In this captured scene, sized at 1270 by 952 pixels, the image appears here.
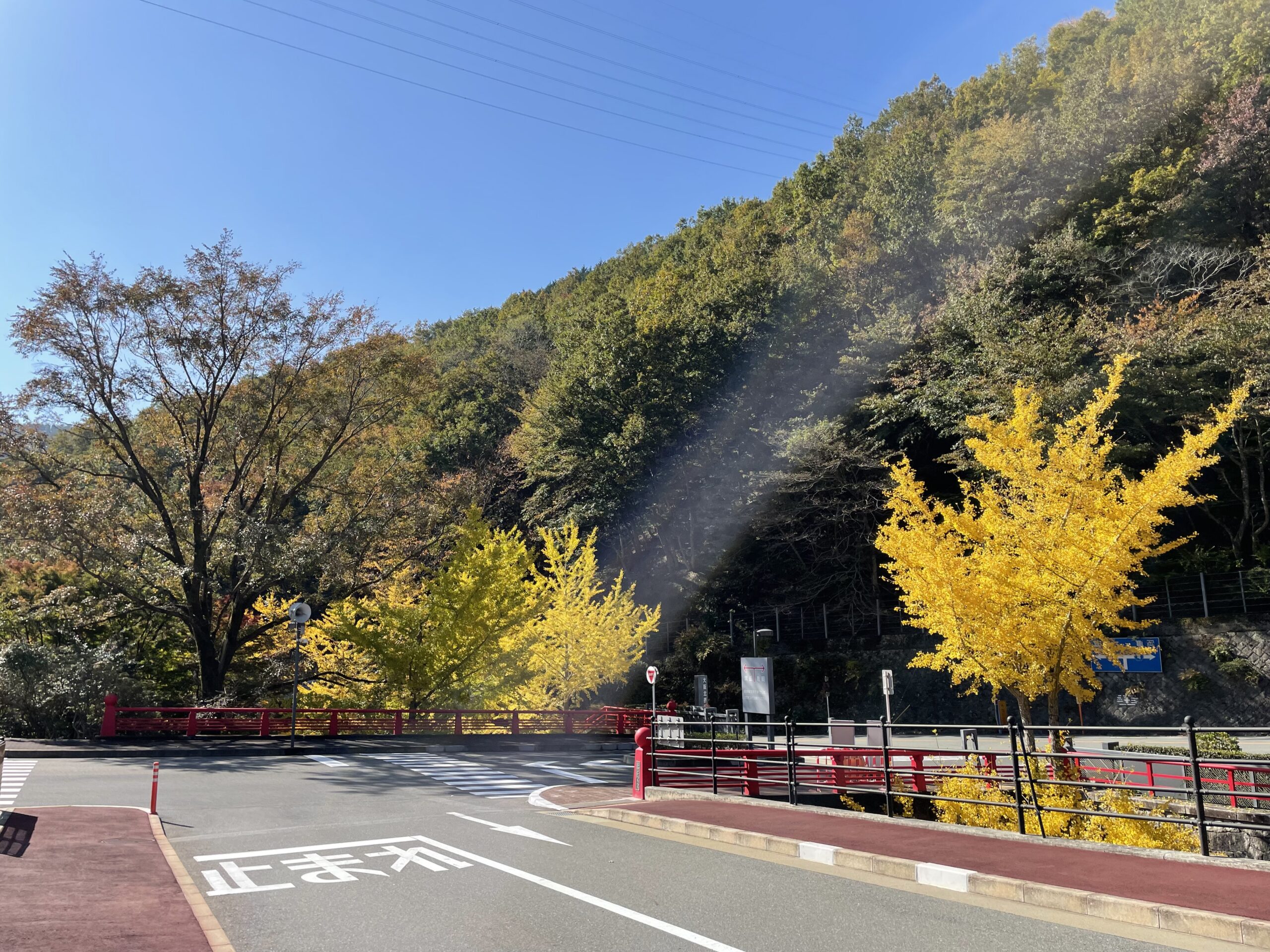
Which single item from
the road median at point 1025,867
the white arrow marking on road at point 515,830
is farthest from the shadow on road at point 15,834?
the road median at point 1025,867

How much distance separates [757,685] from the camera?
19219mm

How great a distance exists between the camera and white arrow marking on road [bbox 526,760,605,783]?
18453mm

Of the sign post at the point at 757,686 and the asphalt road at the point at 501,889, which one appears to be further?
the sign post at the point at 757,686

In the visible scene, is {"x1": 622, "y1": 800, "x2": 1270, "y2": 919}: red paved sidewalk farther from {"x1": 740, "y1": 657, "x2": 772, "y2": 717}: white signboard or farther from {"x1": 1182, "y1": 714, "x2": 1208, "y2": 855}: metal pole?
{"x1": 740, "y1": 657, "x2": 772, "y2": 717}: white signboard

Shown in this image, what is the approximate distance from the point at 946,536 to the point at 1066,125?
32.4 meters

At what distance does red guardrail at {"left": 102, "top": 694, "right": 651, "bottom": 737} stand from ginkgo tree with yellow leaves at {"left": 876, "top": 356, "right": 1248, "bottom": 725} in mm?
11120

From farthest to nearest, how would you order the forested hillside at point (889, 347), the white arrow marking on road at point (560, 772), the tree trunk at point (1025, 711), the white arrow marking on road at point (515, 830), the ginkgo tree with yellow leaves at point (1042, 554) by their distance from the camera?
1. the forested hillside at point (889, 347)
2. the white arrow marking on road at point (560, 772)
3. the ginkgo tree with yellow leaves at point (1042, 554)
4. the tree trunk at point (1025, 711)
5. the white arrow marking on road at point (515, 830)

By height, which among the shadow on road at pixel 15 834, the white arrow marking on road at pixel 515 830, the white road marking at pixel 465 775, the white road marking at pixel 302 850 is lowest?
the white road marking at pixel 465 775

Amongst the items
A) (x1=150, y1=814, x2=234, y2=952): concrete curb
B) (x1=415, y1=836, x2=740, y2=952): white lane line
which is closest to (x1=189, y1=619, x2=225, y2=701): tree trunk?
(x1=150, y1=814, x2=234, y2=952): concrete curb

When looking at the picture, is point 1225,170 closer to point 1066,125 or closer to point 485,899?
point 1066,125

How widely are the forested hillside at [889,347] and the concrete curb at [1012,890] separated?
20.9 metres

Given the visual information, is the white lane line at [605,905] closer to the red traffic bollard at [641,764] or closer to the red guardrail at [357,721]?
the red traffic bollard at [641,764]

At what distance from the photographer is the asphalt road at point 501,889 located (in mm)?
6152

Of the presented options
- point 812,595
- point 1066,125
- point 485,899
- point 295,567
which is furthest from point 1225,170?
point 485,899
